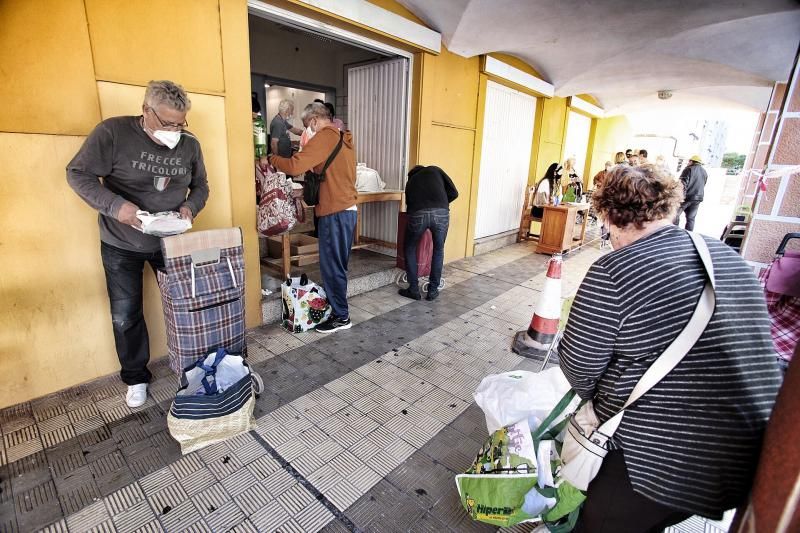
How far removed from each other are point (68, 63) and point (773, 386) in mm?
3586

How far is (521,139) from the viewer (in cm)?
757

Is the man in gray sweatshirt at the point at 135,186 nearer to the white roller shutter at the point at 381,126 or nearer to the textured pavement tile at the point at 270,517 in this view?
the textured pavement tile at the point at 270,517

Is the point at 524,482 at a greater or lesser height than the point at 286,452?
greater

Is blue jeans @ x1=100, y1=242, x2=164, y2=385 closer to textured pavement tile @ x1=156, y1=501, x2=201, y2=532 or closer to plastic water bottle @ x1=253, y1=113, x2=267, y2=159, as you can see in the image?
textured pavement tile @ x1=156, y1=501, x2=201, y2=532

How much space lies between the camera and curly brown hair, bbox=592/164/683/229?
1.31 m

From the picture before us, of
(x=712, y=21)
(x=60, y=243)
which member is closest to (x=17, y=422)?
(x=60, y=243)

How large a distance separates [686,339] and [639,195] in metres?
0.48

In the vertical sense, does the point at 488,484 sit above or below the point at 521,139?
below

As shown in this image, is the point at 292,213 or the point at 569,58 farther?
the point at 569,58

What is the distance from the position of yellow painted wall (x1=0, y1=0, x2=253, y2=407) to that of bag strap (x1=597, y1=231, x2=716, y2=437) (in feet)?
10.2

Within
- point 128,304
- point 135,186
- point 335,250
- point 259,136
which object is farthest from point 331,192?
point 128,304

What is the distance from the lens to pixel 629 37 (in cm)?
525

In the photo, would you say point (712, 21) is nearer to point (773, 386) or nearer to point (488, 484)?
point (773, 386)

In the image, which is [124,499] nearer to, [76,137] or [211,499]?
[211,499]
